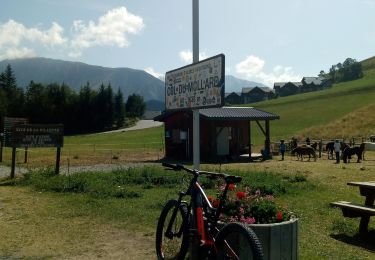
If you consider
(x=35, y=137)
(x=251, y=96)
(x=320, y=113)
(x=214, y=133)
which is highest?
(x=251, y=96)

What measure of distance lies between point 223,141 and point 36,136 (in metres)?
16.6

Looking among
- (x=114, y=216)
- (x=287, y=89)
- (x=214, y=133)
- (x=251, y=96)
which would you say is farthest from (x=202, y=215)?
(x=287, y=89)

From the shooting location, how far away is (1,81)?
11669 centimetres

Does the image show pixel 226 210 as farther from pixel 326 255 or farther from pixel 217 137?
pixel 217 137

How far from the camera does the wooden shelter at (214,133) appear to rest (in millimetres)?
31812

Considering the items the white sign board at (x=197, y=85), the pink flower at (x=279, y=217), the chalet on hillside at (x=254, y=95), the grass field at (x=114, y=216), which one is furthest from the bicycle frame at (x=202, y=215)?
the chalet on hillside at (x=254, y=95)

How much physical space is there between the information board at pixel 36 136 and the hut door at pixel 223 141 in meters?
15.3

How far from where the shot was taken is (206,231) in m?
5.45

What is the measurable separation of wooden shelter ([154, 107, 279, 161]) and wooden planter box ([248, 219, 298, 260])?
24985 millimetres

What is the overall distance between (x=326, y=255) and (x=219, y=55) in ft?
11.0

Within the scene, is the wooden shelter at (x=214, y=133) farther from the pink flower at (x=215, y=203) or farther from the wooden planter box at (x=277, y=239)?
the wooden planter box at (x=277, y=239)

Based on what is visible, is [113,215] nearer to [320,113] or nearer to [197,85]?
[197,85]

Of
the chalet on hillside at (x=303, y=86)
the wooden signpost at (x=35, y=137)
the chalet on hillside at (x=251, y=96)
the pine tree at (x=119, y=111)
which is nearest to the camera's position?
the wooden signpost at (x=35, y=137)

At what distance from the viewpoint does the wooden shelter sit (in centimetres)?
3181
